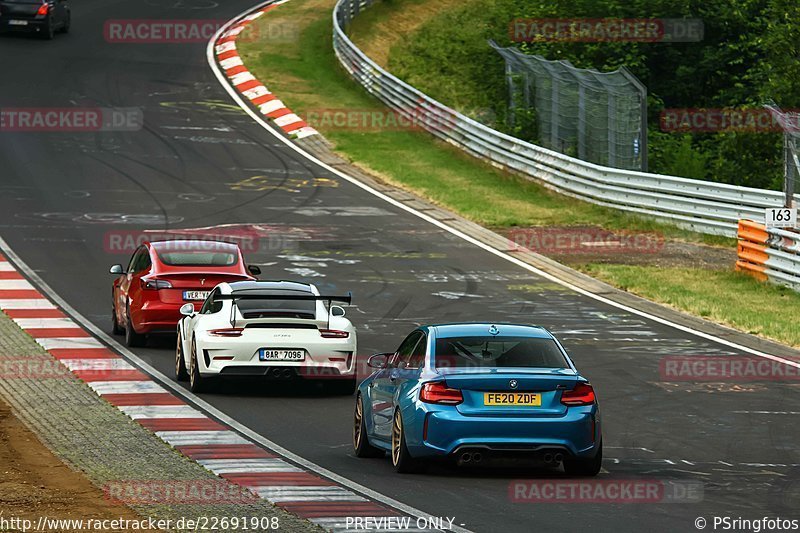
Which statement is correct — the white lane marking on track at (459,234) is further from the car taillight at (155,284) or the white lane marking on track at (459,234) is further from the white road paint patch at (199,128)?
the car taillight at (155,284)

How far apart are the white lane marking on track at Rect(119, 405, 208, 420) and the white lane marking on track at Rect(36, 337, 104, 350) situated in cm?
423

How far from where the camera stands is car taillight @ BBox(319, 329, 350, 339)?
652 inches

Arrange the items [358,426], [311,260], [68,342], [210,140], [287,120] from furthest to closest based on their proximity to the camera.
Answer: [287,120]
[210,140]
[311,260]
[68,342]
[358,426]

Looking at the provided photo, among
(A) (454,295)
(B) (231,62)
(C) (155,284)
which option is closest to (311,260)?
(A) (454,295)

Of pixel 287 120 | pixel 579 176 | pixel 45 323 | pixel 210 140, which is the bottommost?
pixel 287 120

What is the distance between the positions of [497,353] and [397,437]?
3.75 ft

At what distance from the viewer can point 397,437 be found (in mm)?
12258

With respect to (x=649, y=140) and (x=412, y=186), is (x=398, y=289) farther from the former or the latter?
(x=649, y=140)

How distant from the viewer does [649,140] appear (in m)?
39.2

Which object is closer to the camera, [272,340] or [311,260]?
[272,340]

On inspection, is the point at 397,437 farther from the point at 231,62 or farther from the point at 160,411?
the point at 231,62

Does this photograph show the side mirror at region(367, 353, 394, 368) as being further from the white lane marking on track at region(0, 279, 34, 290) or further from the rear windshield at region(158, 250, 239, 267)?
the white lane marking on track at region(0, 279, 34, 290)

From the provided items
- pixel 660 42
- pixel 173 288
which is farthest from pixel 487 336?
pixel 660 42

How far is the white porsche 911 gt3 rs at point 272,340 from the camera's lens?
1633cm
